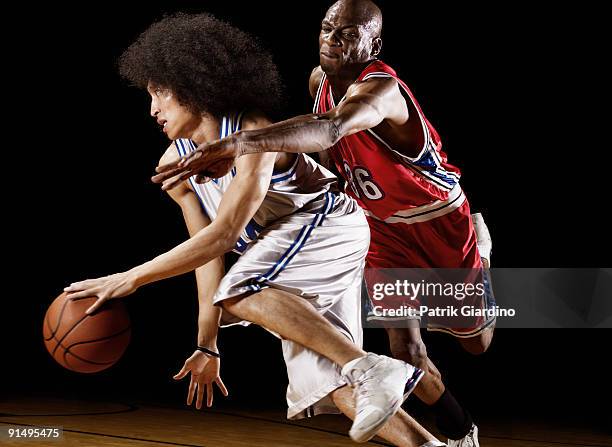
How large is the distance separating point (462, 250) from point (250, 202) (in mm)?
1331

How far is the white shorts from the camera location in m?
2.30

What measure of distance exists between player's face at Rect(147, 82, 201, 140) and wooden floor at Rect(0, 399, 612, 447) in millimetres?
1535

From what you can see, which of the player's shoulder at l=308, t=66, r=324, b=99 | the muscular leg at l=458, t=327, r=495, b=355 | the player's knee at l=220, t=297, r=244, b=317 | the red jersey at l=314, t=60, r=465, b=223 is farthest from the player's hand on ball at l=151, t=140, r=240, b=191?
the muscular leg at l=458, t=327, r=495, b=355

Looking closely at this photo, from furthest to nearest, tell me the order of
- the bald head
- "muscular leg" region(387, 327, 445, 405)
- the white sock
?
"muscular leg" region(387, 327, 445, 405), the bald head, the white sock

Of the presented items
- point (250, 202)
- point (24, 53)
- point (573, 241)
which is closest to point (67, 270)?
point (24, 53)

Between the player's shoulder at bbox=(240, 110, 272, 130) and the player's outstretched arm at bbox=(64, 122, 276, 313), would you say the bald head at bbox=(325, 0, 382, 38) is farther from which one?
the player's outstretched arm at bbox=(64, 122, 276, 313)

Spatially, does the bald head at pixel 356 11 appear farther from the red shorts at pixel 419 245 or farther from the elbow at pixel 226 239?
the elbow at pixel 226 239

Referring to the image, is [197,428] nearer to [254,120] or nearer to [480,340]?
[480,340]

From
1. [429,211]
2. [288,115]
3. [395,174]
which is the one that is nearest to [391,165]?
[395,174]

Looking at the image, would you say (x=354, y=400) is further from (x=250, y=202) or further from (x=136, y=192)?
(x=136, y=192)

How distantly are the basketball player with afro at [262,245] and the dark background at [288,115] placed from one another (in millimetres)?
3034

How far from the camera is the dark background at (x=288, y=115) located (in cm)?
570

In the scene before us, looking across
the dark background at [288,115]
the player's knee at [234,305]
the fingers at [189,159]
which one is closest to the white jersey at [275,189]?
the player's knee at [234,305]

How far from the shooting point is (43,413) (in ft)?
14.9
